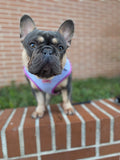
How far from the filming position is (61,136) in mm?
987

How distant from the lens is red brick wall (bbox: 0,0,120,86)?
119cm

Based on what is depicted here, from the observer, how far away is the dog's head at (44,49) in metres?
0.74

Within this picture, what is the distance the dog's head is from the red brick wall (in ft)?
1.12

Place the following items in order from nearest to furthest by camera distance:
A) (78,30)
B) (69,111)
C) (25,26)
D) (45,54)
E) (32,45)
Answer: (45,54) < (32,45) < (25,26) < (69,111) < (78,30)

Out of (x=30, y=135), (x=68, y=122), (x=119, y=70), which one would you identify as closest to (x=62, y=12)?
(x=68, y=122)

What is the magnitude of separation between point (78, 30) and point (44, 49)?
1075mm

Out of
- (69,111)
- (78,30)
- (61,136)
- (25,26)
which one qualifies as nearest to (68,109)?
(69,111)

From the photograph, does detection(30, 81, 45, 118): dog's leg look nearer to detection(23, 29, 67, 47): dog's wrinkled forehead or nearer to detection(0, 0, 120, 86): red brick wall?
detection(23, 29, 67, 47): dog's wrinkled forehead

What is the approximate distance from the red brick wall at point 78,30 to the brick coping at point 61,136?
0.87 m

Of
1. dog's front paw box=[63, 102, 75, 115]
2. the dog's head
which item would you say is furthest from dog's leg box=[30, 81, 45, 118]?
the dog's head

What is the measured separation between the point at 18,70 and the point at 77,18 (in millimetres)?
1272

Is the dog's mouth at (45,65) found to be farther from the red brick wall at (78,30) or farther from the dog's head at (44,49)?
the red brick wall at (78,30)

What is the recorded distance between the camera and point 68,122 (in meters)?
1.00

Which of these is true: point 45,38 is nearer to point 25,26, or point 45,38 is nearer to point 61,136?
point 25,26
